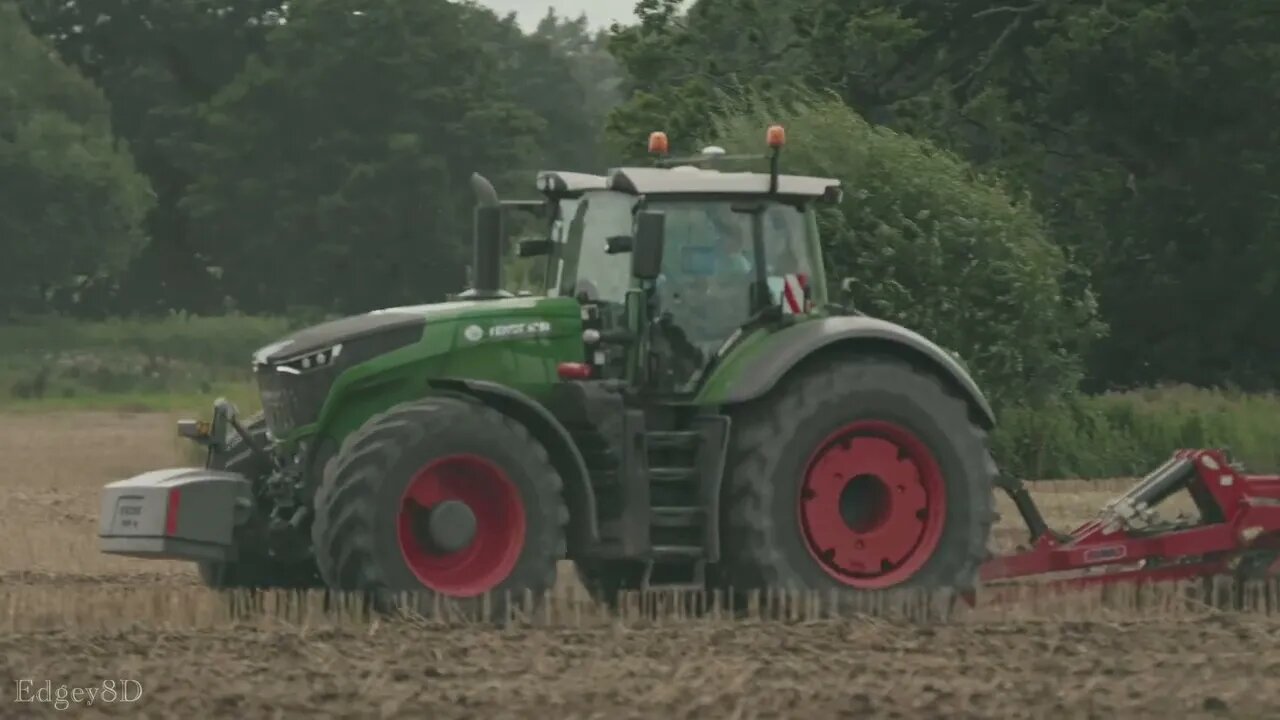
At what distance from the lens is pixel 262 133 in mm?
65250

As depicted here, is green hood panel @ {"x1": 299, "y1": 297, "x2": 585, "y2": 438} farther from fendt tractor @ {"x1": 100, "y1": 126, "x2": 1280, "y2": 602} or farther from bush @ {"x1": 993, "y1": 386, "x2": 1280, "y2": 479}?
bush @ {"x1": 993, "y1": 386, "x2": 1280, "y2": 479}

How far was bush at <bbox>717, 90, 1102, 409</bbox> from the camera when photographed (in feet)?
76.1

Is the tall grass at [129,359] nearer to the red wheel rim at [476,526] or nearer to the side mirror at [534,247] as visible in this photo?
the side mirror at [534,247]

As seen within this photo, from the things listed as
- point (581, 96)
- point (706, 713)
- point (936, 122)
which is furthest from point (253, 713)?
point (581, 96)

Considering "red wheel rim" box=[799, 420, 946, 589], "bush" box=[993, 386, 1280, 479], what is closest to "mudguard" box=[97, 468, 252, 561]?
"red wheel rim" box=[799, 420, 946, 589]

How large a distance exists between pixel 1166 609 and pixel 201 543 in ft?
15.2

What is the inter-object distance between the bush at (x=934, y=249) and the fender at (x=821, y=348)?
31.8ft

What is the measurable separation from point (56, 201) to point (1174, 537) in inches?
1937

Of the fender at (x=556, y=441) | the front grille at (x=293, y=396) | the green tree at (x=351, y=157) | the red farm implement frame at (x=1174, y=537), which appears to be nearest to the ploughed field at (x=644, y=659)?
the red farm implement frame at (x=1174, y=537)

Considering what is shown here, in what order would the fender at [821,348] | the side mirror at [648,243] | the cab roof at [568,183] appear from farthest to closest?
1. the cab roof at [568,183]
2. the fender at [821,348]
3. the side mirror at [648,243]

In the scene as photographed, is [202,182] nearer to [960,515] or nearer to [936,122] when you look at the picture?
[936,122]

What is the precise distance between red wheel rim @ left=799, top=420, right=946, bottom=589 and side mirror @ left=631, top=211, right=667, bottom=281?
121 centimetres

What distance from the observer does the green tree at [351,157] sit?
6366 cm

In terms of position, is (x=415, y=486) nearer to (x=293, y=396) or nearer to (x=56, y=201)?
(x=293, y=396)
